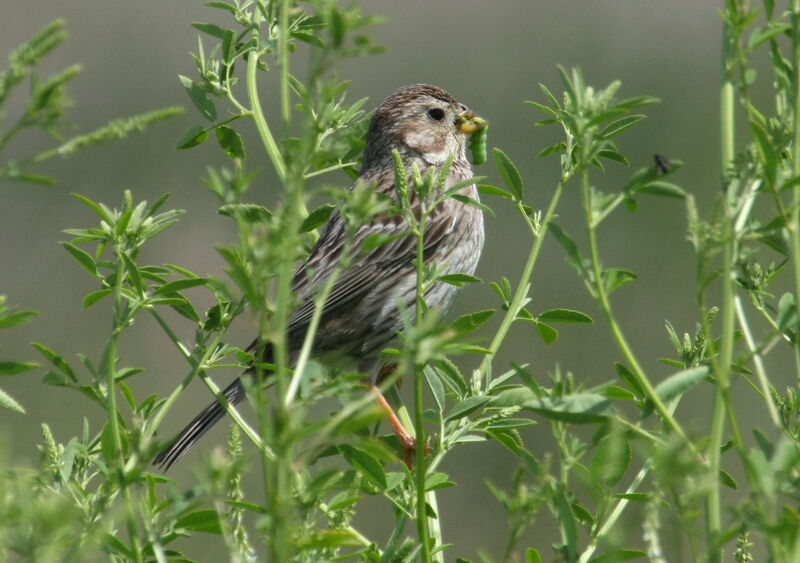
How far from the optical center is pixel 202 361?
159 cm

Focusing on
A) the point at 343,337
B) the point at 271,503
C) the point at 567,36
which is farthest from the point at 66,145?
Answer: the point at 567,36

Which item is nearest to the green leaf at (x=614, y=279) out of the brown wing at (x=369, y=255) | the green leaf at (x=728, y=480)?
the green leaf at (x=728, y=480)

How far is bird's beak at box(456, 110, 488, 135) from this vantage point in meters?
4.19

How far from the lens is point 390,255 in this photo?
3854 millimetres

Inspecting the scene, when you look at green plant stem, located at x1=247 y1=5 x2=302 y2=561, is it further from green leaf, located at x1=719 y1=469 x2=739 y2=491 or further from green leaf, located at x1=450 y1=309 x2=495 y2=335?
green leaf, located at x1=719 y1=469 x2=739 y2=491

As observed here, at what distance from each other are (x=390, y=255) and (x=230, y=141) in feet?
5.52

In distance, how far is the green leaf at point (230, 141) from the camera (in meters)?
2.16

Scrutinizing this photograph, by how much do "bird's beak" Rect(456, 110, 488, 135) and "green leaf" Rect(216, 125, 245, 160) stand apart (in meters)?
2.03

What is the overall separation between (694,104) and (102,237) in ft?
22.5

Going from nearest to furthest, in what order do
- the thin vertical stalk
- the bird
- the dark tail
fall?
1. the thin vertical stalk
2. the dark tail
3. the bird

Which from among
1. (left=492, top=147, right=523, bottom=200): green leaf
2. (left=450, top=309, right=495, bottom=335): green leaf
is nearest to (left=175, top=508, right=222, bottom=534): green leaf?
(left=450, top=309, right=495, bottom=335): green leaf

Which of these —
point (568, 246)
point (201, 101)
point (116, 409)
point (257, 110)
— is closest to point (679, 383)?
point (568, 246)

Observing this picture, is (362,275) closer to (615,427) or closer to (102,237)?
(102,237)

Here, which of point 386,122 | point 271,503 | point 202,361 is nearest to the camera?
point 271,503
